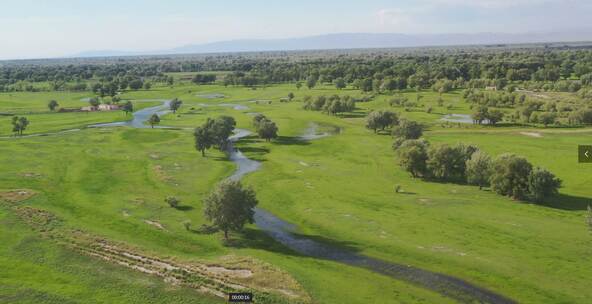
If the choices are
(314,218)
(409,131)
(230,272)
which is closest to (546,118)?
(409,131)

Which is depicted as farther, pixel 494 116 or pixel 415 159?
pixel 494 116

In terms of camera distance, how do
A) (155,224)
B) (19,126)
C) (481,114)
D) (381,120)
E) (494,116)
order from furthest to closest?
(19,126) < (481,114) < (494,116) < (381,120) < (155,224)

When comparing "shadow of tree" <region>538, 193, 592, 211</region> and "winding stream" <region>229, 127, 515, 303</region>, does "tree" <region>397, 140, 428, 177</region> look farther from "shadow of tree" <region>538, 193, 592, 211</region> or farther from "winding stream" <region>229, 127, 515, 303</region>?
"winding stream" <region>229, 127, 515, 303</region>

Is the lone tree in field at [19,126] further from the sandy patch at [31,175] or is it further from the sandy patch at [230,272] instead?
the sandy patch at [230,272]

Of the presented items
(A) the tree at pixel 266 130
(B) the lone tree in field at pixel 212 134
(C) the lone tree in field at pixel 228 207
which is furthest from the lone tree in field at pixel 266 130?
(C) the lone tree in field at pixel 228 207

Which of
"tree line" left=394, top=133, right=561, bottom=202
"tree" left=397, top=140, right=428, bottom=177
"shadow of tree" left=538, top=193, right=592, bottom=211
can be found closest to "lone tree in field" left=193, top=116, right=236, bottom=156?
"tree line" left=394, top=133, right=561, bottom=202

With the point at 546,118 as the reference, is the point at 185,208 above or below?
below

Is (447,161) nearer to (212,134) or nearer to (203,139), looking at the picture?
(212,134)
